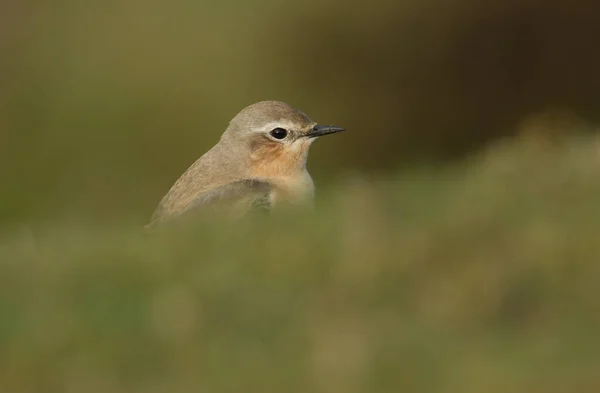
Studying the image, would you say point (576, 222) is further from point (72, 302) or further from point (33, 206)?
point (33, 206)

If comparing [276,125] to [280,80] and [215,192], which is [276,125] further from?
[280,80]

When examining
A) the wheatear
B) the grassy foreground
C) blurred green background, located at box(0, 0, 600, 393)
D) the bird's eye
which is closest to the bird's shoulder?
the wheatear

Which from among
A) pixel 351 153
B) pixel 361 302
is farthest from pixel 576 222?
pixel 351 153

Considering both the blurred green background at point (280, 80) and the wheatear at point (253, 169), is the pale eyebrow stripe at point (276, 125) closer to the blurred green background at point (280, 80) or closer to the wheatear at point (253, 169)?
the wheatear at point (253, 169)

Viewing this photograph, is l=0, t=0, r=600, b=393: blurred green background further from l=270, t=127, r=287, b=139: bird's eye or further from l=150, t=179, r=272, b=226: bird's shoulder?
l=270, t=127, r=287, b=139: bird's eye

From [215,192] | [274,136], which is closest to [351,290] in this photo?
[215,192]

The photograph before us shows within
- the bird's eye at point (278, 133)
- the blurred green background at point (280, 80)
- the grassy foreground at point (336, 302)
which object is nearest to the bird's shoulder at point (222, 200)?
the bird's eye at point (278, 133)
